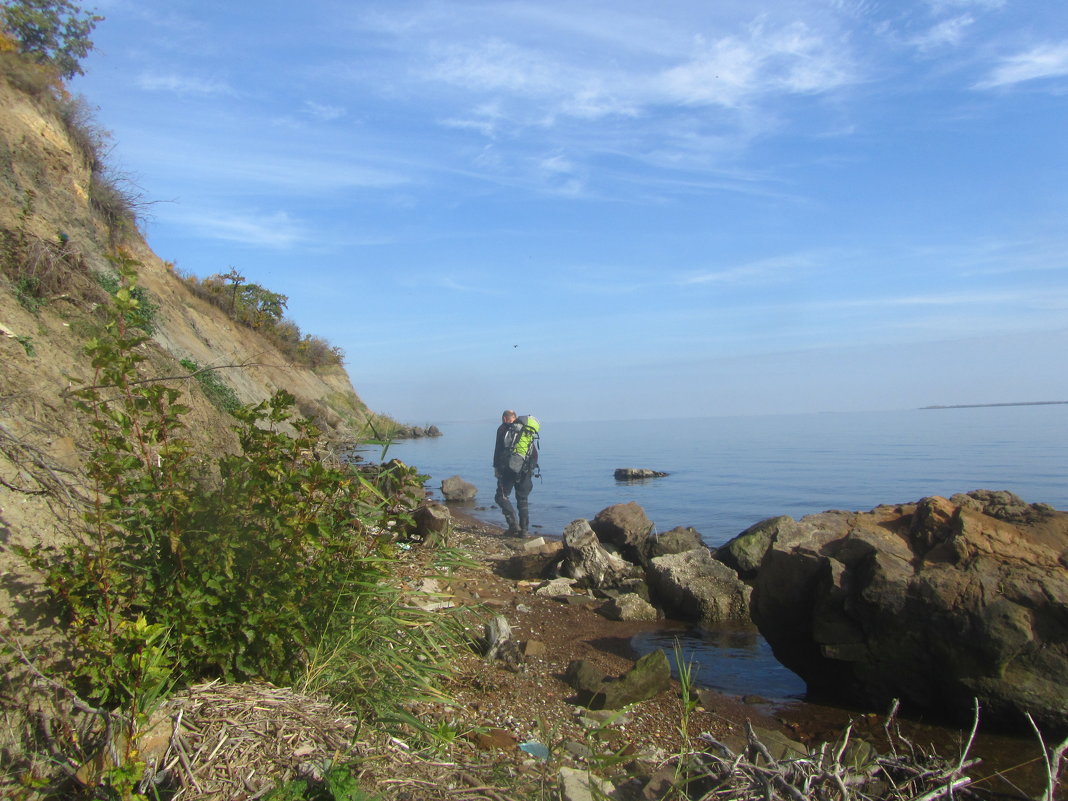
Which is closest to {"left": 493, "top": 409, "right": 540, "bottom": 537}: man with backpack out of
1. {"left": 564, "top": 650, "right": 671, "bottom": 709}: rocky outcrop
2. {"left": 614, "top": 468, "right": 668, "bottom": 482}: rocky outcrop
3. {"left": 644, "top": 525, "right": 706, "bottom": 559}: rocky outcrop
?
{"left": 644, "top": 525, "right": 706, "bottom": 559}: rocky outcrop

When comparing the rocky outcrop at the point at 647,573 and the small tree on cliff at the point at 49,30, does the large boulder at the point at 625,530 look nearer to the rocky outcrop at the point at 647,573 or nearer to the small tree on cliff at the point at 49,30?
the rocky outcrop at the point at 647,573

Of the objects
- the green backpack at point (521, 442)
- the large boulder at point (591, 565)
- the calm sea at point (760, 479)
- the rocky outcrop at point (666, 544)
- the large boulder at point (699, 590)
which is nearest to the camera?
the large boulder at point (699, 590)

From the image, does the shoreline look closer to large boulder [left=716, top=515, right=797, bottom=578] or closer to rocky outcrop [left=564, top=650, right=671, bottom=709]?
rocky outcrop [left=564, top=650, right=671, bottom=709]

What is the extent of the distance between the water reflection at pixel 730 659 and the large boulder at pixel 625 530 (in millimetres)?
3162

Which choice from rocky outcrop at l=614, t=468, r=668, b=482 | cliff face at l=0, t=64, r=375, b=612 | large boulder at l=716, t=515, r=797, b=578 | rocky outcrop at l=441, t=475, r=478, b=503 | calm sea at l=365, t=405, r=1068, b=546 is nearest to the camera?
cliff face at l=0, t=64, r=375, b=612

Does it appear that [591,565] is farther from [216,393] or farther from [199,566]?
[199,566]

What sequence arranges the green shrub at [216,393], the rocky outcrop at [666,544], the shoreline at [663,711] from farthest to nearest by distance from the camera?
the rocky outcrop at [666,544], the green shrub at [216,393], the shoreline at [663,711]

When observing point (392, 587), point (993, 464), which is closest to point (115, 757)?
point (392, 587)

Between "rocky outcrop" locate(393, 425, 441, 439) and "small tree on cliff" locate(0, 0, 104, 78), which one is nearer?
"small tree on cliff" locate(0, 0, 104, 78)

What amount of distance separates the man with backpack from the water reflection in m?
6.55

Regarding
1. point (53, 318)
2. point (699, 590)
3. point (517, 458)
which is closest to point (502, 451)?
point (517, 458)

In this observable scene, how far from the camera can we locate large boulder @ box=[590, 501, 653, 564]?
12633 millimetres

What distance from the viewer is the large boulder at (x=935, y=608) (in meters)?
6.05

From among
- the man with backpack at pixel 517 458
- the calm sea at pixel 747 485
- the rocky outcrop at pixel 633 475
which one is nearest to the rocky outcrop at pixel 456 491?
the calm sea at pixel 747 485
